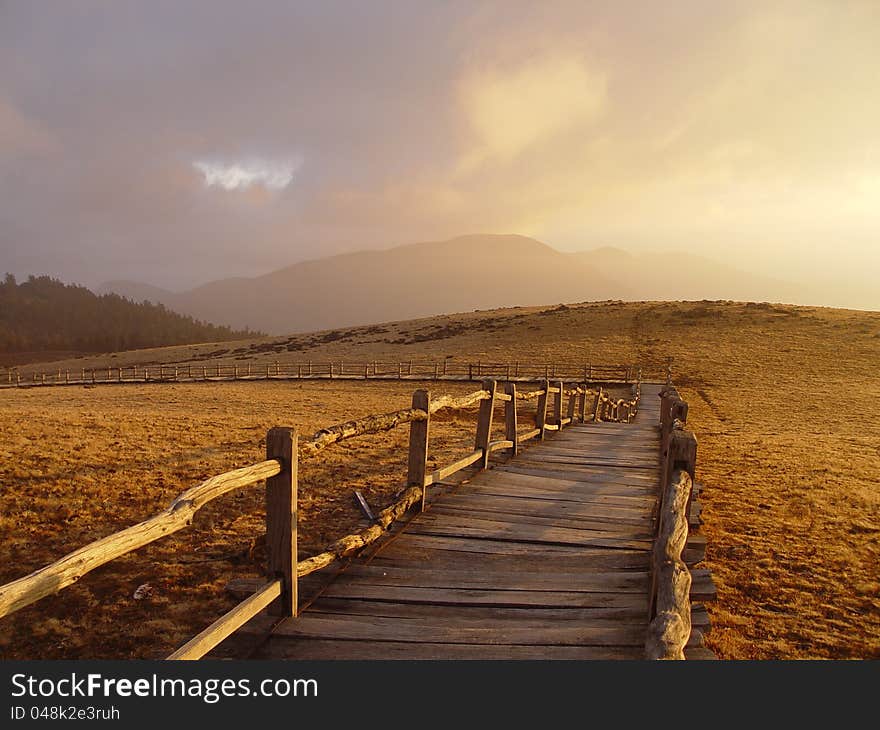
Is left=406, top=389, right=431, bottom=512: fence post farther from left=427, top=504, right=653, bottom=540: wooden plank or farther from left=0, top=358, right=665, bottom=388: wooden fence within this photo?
left=0, top=358, right=665, bottom=388: wooden fence

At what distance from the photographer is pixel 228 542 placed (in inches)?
269

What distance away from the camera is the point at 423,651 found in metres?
3.34

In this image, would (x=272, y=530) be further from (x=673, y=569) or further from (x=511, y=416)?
(x=511, y=416)

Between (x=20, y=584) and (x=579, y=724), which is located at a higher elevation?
(x=20, y=584)

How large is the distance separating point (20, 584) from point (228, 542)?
16.6ft

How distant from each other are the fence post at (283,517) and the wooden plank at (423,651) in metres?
0.36

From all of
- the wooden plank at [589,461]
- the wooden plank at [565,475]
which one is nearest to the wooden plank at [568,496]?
the wooden plank at [565,475]

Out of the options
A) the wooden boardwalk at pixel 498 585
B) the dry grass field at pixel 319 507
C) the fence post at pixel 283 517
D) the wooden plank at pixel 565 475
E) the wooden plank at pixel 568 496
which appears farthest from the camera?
the wooden plank at pixel 565 475

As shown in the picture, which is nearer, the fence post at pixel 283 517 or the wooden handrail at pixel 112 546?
the wooden handrail at pixel 112 546

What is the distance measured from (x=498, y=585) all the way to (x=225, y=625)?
7.09ft

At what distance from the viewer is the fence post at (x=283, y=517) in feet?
12.0

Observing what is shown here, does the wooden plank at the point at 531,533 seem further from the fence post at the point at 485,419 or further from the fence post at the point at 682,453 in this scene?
the fence post at the point at 485,419

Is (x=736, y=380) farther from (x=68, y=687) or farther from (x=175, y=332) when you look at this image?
(x=175, y=332)

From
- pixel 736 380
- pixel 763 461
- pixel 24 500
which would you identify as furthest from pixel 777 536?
pixel 736 380
